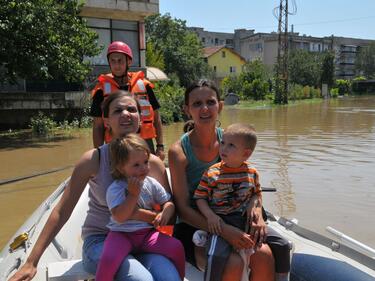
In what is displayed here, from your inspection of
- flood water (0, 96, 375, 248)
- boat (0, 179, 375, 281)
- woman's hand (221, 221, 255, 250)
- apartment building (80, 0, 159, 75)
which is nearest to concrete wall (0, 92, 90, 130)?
flood water (0, 96, 375, 248)

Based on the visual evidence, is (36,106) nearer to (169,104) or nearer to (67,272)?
(169,104)

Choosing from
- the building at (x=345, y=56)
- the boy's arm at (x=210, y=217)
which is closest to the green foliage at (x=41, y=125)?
the boy's arm at (x=210, y=217)

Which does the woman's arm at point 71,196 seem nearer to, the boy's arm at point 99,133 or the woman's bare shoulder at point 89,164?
the woman's bare shoulder at point 89,164

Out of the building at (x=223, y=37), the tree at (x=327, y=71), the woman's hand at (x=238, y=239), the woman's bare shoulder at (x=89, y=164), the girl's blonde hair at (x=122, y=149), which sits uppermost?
the building at (x=223, y=37)

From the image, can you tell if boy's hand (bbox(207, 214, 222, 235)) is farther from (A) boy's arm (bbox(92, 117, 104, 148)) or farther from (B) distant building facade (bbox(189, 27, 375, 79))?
(B) distant building facade (bbox(189, 27, 375, 79))

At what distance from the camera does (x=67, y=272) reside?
1921 millimetres

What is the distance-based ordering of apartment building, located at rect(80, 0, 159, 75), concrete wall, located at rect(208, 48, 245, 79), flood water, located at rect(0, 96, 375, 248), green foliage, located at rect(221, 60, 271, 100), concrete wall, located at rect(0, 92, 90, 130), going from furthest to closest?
concrete wall, located at rect(208, 48, 245, 79) → green foliage, located at rect(221, 60, 271, 100) → apartment building, located at rect(80, 0, 159, 75) → concrete wall, located at rect(0, 92, 90, 130) → flood water, located at rect(0, 96, 375, 248)

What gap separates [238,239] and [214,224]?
141 millimetres

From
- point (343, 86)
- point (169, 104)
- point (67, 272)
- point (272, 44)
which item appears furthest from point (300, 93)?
point (67, 272)

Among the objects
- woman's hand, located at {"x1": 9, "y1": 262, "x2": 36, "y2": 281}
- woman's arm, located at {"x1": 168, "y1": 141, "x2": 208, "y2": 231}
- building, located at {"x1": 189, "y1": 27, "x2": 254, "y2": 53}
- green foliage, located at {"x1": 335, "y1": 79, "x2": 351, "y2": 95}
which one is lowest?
woman's hand, located at {"x1": 9, "y1": 262, "x2": 36, "y2": 281}

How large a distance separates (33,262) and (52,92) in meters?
12.9

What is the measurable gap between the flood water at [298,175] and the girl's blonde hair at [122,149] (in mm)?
2944

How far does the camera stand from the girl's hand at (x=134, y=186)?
2.03m

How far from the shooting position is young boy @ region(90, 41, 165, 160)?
3.60m
